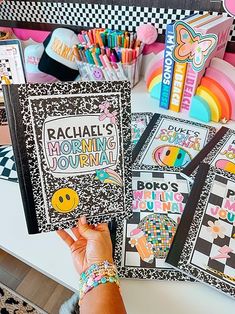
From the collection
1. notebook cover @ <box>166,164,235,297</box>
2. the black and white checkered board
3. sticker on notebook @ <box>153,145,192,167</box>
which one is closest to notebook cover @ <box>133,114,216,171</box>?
sticker on notebook @ <box>153,145,192,167</box>

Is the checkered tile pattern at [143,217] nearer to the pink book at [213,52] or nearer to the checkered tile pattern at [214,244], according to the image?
the checkered tile pattern at [214,244]

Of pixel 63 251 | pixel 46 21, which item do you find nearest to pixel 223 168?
pixel 63 251

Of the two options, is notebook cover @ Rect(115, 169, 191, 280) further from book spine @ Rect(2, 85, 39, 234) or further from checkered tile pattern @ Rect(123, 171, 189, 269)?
book spine @ Rect(2, 85, 39, 234)

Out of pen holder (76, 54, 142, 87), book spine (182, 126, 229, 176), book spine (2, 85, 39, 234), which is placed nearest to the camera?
book spine (2, 85, 39, 234)

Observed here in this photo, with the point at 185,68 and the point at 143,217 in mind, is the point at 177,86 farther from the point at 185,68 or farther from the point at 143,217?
the point at 143,217

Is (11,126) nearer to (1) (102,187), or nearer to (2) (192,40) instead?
(1) (102,187)

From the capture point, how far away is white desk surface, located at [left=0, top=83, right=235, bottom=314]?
0.52 metres

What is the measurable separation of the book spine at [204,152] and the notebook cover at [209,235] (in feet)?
0.14

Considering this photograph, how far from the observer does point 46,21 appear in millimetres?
1240

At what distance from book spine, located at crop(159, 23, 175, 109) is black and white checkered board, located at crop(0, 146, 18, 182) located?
1.73 ft

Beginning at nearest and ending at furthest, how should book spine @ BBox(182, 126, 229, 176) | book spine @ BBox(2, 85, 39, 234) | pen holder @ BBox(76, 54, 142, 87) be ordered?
book spine @ BBox(2, 85, 39, 234), book spine @ BBox(182, 126, 229, 176), pen holder @ BBox(76, 54, 142, 87)

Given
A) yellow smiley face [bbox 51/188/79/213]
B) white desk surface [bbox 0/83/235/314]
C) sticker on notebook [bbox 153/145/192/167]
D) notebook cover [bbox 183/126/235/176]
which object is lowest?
white desk surface [bbox 0/83/235/314]

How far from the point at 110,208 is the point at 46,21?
3.24 feet

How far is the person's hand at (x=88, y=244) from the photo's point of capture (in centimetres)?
55
